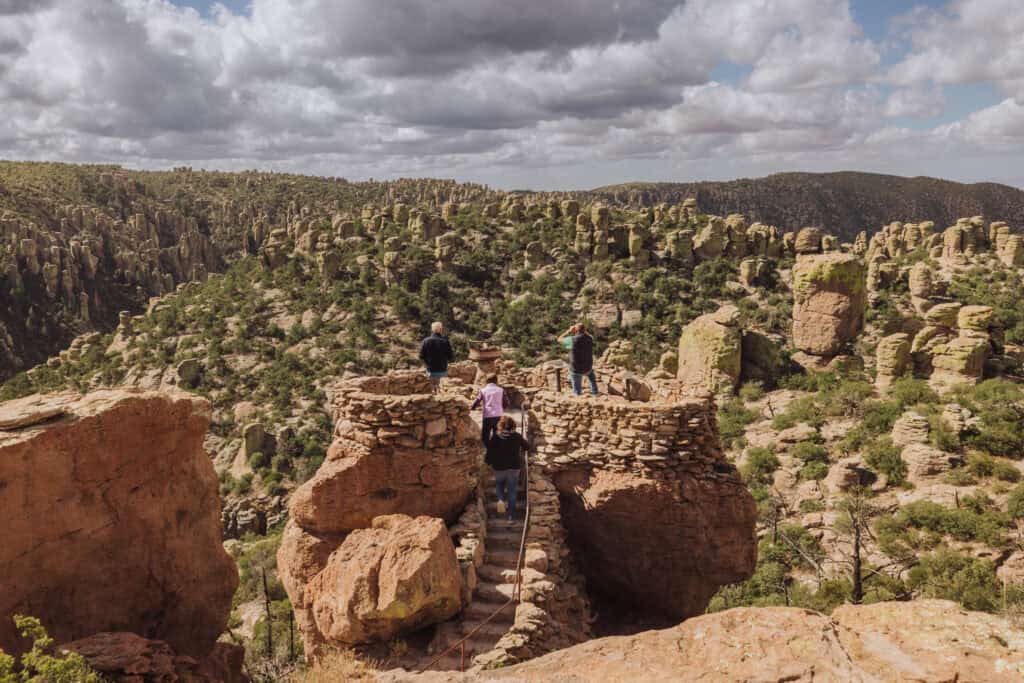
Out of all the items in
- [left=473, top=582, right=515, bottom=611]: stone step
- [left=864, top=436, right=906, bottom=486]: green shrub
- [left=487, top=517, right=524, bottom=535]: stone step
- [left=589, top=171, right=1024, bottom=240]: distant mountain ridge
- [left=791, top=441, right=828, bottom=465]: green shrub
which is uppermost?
[left=589, top=171, right=1024, bottom=240]: distant mountain ridge

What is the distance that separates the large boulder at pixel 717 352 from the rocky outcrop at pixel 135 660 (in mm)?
24654

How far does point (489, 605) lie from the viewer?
6.64 metres

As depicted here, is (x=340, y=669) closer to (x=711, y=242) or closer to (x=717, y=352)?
(x=717, y=352)

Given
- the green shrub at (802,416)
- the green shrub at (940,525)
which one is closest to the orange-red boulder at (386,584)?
the green shrub at (940,525)

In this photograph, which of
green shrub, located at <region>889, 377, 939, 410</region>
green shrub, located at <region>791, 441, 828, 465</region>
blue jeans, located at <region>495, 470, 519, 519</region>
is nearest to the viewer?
blue jeans, located at <region>495, 470, 519, 519</region>

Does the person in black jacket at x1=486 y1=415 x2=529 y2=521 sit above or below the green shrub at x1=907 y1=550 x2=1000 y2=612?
above

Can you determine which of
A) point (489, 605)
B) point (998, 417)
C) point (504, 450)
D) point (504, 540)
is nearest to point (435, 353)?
point (504, 450)

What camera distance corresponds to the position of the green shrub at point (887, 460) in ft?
62.0

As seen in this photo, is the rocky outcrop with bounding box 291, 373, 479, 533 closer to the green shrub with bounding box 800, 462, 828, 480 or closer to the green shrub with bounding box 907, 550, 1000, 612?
the green shrub with bounding box 907, 550, 1000, 612

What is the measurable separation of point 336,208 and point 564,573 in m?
79.7

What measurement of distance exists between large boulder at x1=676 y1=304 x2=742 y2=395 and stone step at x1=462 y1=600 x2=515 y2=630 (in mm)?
22410

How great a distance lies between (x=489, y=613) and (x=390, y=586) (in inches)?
47.9

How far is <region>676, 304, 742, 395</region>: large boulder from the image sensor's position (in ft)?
90.6

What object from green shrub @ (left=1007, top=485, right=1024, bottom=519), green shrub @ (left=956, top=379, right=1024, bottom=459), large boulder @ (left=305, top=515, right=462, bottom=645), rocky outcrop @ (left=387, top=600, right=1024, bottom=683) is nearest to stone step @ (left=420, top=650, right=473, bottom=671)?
large boulder @ (left=305, top=515, right=462, bottom=645)
